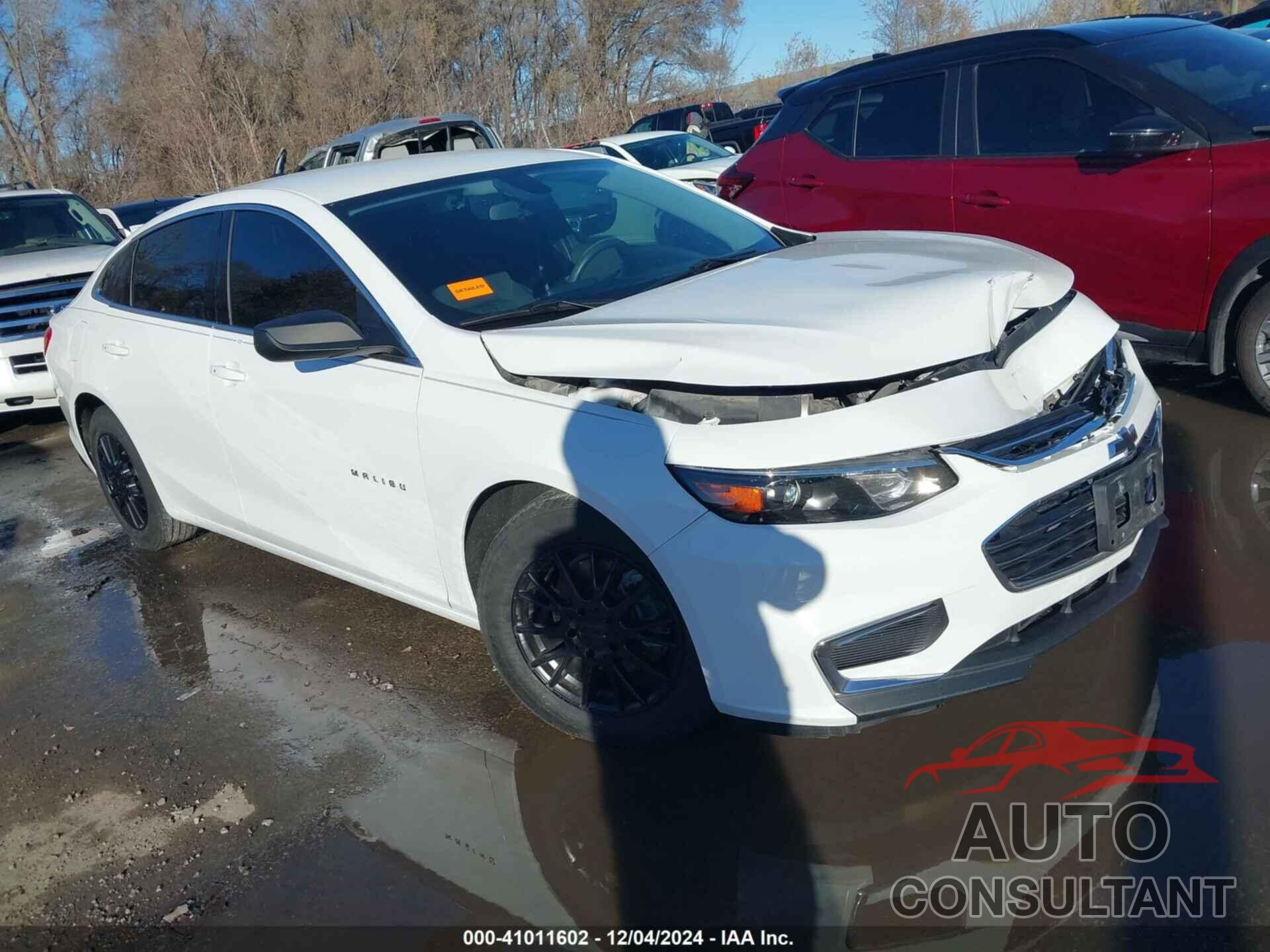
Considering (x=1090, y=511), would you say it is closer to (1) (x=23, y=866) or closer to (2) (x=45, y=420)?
(1) (x=23, y=866)

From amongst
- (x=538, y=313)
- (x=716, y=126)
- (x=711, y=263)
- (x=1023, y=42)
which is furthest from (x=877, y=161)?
(x=716, y=126)

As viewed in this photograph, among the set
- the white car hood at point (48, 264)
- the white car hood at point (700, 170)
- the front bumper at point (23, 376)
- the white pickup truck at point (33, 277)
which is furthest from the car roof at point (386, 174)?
the white car hood at point (700, 170)

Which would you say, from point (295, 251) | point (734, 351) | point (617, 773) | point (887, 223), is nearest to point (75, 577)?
point (295, 251)

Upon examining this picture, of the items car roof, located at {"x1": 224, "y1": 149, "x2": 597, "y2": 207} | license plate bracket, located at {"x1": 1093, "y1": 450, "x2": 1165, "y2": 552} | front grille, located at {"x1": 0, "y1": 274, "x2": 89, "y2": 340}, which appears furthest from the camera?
front grille, located at {"x1": 0, "y1": 274, "x2": 89, "y2": 340}

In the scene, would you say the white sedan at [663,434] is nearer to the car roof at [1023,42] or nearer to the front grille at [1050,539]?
the front grille at [1050,539]

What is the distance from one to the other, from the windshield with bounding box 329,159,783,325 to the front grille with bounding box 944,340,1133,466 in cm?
137

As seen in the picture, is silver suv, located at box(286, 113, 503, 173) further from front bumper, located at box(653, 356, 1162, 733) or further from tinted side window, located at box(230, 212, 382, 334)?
front bumper, located at box(653, 356, 1162, 733)

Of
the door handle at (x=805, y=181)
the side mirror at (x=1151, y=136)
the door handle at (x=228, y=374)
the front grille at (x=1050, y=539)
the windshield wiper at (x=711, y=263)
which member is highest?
the side mirror at (x=1151, y=136)

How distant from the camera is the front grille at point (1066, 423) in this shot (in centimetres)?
274

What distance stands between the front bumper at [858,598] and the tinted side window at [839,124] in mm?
4119

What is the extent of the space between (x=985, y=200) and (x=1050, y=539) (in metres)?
3.38

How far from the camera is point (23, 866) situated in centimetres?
323

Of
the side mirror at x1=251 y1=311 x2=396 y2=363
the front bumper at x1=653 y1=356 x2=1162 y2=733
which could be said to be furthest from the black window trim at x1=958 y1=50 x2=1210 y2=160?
the side mirror at x1=251 y1=311 x2=396 y2=363

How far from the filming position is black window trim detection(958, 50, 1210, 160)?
16.3ft
